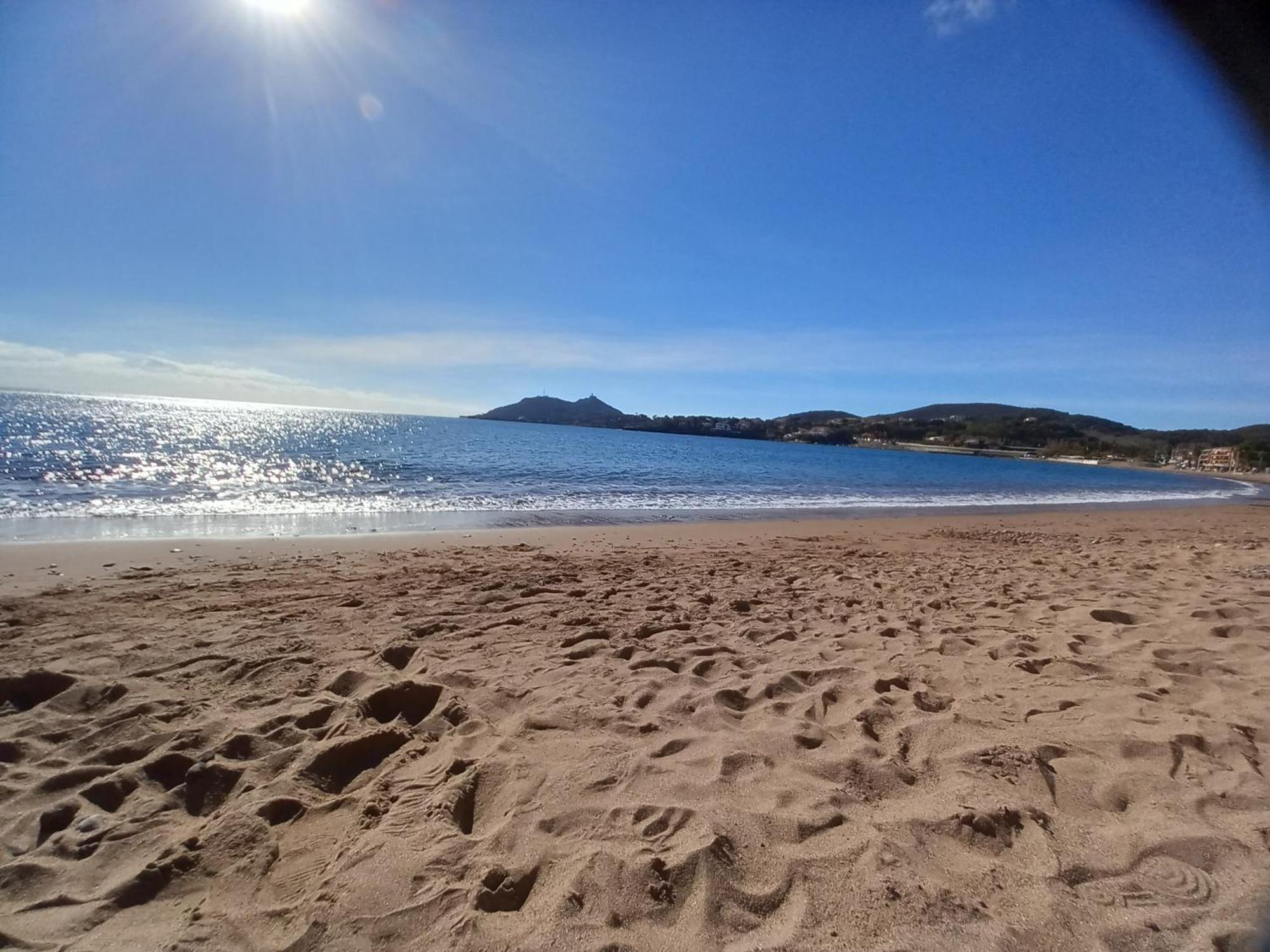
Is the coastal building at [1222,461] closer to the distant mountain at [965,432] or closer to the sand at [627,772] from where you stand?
the distant mountain at [965,432]

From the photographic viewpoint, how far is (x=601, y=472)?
26812 millimetres

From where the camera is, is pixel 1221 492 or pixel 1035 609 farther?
pixel 1221 492

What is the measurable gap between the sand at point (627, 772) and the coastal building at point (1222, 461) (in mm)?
91191

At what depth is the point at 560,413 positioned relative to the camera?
141 metres

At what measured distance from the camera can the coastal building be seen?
69.9m

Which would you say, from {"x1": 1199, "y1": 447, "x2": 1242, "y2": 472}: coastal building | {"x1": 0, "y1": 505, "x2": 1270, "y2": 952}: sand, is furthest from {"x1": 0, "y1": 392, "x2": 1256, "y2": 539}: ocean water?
{"x1": 1199, "y1": 447, "x2": 1242, "y2": 472}: coastal building

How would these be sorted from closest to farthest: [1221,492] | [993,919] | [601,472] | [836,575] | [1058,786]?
[993,919], [1058,786], [836,575], [601,472], [1221,492]

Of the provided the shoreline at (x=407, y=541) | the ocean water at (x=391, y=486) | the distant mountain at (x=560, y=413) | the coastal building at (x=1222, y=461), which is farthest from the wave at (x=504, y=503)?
the distant mountain at (x=560, y=413)

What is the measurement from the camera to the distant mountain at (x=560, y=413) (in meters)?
134

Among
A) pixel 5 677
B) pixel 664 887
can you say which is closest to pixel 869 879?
pixel 664 887

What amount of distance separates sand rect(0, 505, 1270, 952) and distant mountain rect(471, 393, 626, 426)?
122 meters

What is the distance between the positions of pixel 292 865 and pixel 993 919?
253cm

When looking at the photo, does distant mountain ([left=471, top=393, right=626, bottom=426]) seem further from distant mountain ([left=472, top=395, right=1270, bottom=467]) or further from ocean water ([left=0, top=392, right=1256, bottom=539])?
ocean water ([left=0, top=392, right=1256, bottom=539])

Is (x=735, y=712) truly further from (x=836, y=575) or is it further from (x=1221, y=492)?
(x=1221, y=492)
